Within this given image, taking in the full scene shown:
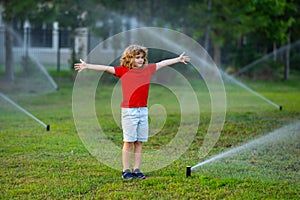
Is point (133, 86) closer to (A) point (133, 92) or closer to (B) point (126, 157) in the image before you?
(A) point (133, 92)

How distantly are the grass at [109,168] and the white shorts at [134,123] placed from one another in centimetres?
49

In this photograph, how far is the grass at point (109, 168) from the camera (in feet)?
18.2

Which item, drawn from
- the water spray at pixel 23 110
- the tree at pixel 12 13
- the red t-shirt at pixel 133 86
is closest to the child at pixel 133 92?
the red t-shirt at pixel 133 86

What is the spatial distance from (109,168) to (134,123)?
0.88 metres

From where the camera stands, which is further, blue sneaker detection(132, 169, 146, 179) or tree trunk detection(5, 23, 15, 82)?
tree trunk detection(5, 23, 15, 82)


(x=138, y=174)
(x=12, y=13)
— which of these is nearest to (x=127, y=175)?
(x=138, y=174)

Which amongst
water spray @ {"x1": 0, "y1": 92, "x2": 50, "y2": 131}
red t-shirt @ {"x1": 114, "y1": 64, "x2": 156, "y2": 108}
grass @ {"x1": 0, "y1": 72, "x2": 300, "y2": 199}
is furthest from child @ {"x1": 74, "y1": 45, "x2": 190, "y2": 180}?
water spray @ {"x1": 0, "y1": 92, "x2": 50, "y2": 131}

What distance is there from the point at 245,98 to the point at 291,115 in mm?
4340

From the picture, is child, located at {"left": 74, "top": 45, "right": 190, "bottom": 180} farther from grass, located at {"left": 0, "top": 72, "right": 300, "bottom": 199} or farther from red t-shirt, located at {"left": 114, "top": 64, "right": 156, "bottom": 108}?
grass, located at {"left": 0, "top": 72, "right": 300, "bottom": 199}

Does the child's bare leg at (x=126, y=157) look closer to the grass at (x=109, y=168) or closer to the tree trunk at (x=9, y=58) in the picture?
the grass at (x=109, y=168)

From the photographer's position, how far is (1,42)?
21781 mm

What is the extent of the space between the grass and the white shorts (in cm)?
49

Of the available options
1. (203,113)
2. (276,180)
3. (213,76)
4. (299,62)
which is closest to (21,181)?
(276,180)

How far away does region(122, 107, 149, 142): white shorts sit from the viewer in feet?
20.1
